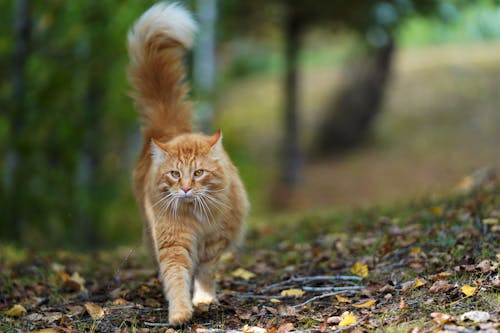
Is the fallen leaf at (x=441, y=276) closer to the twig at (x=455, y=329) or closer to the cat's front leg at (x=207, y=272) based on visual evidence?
the twig at (x=455, y=329)

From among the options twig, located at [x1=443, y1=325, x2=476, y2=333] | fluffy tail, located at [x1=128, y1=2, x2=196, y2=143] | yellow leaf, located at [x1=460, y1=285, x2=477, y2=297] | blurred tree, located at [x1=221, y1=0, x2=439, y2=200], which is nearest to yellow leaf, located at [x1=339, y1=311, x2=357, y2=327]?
twig, located at [x1=443, y1=325, x2=476, y2=333]

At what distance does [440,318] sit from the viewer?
3553 millimetres

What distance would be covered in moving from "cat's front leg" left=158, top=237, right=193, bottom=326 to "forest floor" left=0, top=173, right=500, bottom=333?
0.10 metres

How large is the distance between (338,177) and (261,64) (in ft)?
34.2

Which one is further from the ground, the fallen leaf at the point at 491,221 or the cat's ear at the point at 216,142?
the cat's ear at the point at 216,142

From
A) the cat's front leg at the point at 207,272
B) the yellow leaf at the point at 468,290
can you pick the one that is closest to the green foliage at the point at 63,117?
the cat's front leg at the point at 207,272

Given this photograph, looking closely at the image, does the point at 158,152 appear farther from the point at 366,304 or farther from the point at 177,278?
the point at 366,304

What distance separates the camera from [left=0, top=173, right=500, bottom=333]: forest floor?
3.89m

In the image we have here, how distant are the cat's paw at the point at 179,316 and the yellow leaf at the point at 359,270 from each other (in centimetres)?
144

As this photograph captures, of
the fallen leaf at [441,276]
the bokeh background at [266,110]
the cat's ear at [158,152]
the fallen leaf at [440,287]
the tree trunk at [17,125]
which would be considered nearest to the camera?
the fallen leaf at [440,287]

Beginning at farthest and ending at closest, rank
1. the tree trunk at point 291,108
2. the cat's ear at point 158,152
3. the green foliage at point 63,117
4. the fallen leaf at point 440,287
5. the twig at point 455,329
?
the tree trunk at point 291,108 → the green foliage at point 63,117 → the cat's ear at point 158,152 → the fallen leaf at point 440,287 → the twig at point 455,329

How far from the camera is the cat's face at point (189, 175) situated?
14.2ft

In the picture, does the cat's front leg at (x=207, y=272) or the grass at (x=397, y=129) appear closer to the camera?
→ the cat's front leg at (x=207, y=272)

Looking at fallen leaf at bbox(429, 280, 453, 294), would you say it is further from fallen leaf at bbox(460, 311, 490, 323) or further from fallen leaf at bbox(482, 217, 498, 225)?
fallen leaf at bbox(482, 217, 498, 225)
